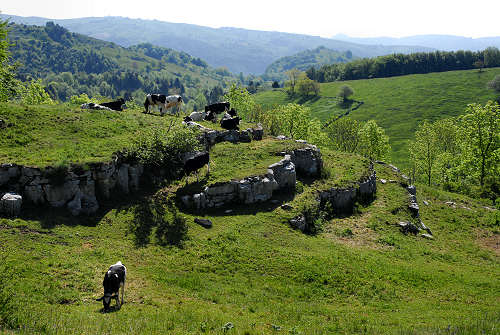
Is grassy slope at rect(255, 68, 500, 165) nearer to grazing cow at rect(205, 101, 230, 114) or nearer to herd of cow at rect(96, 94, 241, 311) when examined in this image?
grazing cow at rect(205, 101, 230, 114)

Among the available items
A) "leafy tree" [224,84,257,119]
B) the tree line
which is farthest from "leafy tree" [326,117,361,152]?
the tree line

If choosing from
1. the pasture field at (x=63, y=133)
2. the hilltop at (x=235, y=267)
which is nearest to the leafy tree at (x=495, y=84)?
the hilltop at (x=235, y=267)

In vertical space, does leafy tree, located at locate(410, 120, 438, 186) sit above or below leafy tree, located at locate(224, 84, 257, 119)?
below

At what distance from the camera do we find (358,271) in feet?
64.1

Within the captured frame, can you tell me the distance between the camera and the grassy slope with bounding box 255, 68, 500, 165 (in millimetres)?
123750

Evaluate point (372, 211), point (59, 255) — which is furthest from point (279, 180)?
point (59, 255)

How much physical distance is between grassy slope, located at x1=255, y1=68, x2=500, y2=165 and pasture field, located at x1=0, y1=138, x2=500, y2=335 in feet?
283

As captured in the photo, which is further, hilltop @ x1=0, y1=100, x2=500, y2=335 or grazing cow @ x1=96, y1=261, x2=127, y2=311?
grazing cow @ x1=96, y1=261, x2=127, y2=311

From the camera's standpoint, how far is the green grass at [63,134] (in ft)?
74.1

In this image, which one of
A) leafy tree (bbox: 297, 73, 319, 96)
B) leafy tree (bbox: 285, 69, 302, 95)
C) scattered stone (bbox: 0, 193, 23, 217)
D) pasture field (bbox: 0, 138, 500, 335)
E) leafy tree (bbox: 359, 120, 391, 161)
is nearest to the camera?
pasture field (bbox: 0, 138, 500, 335)

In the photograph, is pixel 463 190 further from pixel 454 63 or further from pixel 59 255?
pixel 454 63

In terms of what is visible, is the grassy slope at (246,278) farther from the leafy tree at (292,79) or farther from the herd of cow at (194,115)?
the leafy tree at (292,79)

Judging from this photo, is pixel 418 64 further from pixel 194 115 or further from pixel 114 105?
pixel 114 105

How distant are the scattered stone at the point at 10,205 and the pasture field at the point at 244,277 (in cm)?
69
